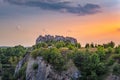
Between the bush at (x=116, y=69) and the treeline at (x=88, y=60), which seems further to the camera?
the treeline at (x=88, y=60)

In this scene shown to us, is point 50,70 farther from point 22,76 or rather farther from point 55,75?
point 22,76

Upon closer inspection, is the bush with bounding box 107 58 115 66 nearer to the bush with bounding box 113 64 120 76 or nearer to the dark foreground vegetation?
the dark foreground vegetation

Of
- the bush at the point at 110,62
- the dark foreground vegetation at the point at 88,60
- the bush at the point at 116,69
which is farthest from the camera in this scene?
the bush at the point at 110,62

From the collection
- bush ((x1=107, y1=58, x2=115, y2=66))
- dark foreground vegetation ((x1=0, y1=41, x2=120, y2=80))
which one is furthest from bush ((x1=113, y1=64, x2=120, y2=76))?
bush ((x1=107, y1=58, x2=115, y2=66))

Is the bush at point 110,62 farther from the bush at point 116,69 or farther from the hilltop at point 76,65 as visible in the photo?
the bush at point 116,69

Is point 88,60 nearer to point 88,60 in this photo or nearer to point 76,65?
point 88,60

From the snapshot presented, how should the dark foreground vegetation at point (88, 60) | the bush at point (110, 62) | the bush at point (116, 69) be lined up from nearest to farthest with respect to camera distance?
the bush at point (116, 69) → the dark foreground vegetation at point (88, 60) → the bush at point (110, 62)

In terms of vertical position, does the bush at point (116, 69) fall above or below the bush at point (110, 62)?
below

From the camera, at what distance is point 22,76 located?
137 metres

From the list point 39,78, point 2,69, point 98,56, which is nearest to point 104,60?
point 98,56

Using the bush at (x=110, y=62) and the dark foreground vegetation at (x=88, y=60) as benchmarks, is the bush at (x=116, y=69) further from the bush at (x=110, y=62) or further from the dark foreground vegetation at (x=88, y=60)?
the bush at (x=110, y=62)

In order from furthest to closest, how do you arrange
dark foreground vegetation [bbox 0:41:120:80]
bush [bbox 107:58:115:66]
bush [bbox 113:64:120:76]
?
bush [bbox 107:58:115:66] → dark foreground vegetation [bbox 0:41:120:80] → bush [bbox 113:64:120:76]

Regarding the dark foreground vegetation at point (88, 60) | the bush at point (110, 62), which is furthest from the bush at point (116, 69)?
the bush at point (110, 62)

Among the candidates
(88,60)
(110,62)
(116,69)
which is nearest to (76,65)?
(88,60)
